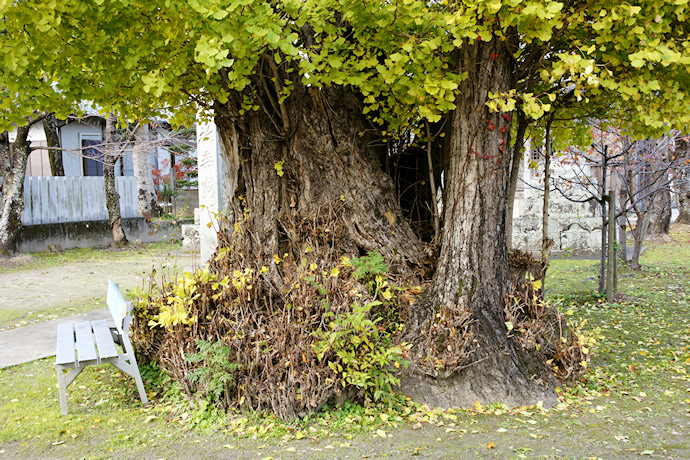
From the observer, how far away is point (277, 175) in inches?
207

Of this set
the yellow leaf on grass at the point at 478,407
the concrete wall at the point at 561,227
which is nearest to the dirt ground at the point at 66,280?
the yellow leaf on grass at the point at 478,407

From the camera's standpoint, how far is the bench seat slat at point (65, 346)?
3.74m

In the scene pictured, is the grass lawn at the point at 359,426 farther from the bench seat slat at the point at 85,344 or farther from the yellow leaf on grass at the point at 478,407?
the bench seat slat at the point at 85,344

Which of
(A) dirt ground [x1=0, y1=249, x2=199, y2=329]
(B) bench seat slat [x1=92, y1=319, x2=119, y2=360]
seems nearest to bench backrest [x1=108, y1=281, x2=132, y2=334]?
(B) bench seat slat [x1=92, y1=319, x2=119, y2=360]

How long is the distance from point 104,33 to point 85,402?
2.73 metres

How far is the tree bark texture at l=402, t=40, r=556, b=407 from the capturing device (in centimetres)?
420

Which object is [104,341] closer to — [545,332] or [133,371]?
[133,371]

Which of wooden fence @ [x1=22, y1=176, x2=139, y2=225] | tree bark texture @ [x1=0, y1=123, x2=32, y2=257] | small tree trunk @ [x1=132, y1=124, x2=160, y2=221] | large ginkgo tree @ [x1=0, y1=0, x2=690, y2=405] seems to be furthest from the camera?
small tree trunk @ [x1=132, y1=124, x2=160, y2=221]

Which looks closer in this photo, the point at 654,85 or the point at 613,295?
the point at 654,85

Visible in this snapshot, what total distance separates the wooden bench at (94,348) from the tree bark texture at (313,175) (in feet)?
4.22

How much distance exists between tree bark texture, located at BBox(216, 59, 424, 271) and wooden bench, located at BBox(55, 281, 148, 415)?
1.29 m

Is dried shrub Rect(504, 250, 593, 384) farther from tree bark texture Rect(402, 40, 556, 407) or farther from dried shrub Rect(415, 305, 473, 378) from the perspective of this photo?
dried shrub Rect(415, 305, 473, 378)

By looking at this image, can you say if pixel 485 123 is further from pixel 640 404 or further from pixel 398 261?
pixel 640 404

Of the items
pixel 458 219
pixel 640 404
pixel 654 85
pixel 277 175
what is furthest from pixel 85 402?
pixel 654 85
